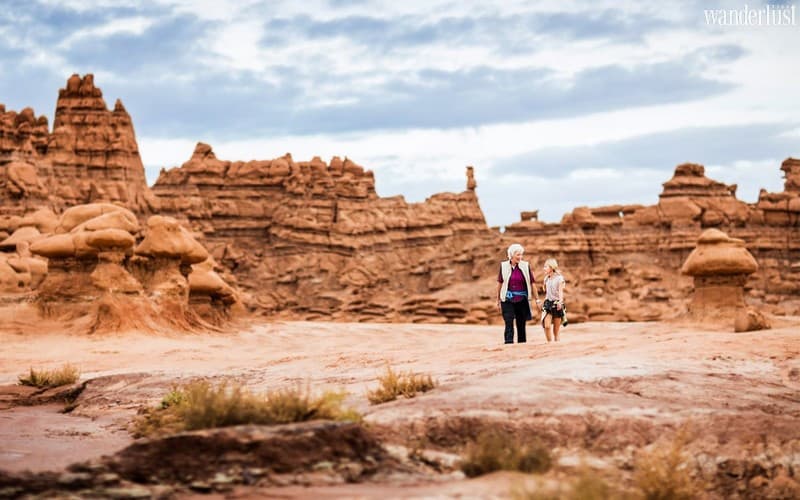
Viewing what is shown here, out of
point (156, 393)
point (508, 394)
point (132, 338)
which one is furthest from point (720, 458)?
point (132, 338)

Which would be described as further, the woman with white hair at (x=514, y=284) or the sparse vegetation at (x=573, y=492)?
the woman with white hair at (x=514, y=284)

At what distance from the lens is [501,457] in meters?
6.69

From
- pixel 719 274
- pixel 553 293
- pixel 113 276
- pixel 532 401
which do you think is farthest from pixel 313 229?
pixel 532 401

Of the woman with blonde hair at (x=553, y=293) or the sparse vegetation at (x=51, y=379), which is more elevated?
the woman with blonde hair at (x=553, y=293)

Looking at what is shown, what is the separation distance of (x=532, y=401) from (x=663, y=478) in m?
1.95

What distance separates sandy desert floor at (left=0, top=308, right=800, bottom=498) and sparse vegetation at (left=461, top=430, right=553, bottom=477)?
0.18 m

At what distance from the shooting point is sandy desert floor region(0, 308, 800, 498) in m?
7.68

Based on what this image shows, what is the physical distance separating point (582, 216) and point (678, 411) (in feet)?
226

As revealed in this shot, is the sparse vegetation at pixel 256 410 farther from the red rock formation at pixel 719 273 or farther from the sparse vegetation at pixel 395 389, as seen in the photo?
the red rock formation at pixel 719 273

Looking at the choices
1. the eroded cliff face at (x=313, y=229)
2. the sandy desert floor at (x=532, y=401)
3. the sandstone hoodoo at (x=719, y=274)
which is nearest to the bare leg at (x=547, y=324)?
the sandy desert floor at (x=532, y=401)

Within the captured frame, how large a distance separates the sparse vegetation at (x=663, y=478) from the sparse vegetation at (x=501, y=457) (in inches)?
29.1

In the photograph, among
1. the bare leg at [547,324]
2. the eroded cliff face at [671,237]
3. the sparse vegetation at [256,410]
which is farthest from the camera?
the eroded cliff face at [671,237]

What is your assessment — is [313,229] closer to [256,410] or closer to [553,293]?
[553,293]

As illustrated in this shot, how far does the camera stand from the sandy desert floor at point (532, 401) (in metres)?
7.68
